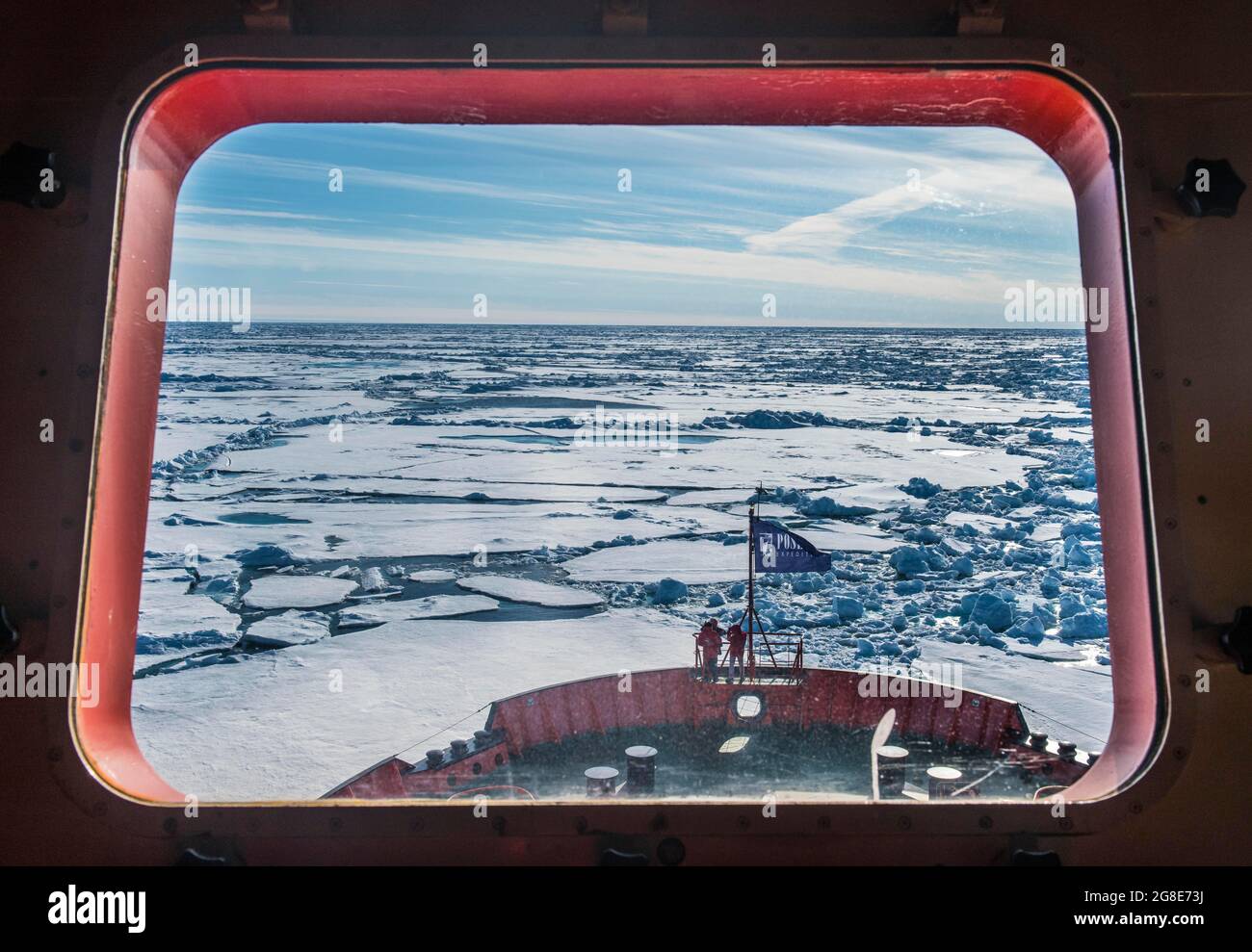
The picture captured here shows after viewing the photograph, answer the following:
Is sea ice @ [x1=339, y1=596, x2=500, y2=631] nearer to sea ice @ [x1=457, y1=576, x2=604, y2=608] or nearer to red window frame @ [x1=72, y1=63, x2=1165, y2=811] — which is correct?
sea ice @ [x1=457, y1=576, x2=604, y2=608]

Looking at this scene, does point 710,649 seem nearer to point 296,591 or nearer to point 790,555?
point 790,555

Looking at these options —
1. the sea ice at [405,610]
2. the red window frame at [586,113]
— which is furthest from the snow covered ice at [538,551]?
the red window frame at [586,113]

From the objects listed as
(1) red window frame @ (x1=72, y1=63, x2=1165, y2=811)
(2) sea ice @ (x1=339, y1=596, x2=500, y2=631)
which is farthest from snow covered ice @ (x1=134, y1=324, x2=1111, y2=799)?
(1) red window frame @ (x1=72, y1=63, x2=1165, y2=811)

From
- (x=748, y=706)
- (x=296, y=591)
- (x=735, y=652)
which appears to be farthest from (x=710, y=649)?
(x=296, y=591)

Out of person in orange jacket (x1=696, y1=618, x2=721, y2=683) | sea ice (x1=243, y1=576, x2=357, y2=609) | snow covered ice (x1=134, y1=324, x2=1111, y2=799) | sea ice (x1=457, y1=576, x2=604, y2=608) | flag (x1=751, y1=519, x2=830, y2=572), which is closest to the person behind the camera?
flag (x1=751, y1=519, x2=830, y2=572)

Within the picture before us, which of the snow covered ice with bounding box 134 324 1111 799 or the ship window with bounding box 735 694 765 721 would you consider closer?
the ship window with bounding box 735 694 765 721

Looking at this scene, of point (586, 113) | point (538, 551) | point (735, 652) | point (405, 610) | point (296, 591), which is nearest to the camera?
point (586, 113)
